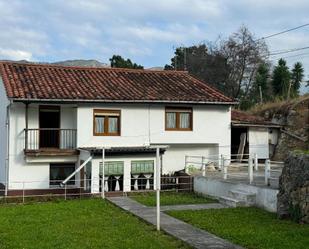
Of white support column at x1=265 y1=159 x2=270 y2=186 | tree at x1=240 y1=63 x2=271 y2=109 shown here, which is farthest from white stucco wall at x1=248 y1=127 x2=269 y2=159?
tree at x1=240 y1=63 x2=271 y2=109

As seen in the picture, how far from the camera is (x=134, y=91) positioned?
25516 mm

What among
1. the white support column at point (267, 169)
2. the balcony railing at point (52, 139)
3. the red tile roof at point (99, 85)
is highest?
the red tile roof at point (99, 85)

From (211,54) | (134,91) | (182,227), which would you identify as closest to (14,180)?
(134,91)

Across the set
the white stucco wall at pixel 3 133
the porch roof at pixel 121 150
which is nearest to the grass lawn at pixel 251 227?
the porch roof at pixel 121 150

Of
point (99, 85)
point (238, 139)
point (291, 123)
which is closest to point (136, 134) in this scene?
point (99, 85)

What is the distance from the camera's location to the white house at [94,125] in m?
23.2

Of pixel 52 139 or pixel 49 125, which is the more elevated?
pixel 49 125

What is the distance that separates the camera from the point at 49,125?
2453 cm

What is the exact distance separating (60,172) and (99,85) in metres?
4.59

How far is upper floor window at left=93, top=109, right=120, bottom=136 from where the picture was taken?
960 inches

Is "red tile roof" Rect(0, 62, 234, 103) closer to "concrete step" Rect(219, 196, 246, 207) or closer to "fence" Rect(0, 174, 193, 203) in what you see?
"fence" Rect(0, 174, 193, 203)

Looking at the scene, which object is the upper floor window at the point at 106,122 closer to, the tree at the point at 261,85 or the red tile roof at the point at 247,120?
the red tile roof at the point at 247,120

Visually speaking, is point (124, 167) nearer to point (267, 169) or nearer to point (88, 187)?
point (88, 187)

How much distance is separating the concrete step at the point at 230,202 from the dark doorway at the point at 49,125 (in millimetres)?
8929
